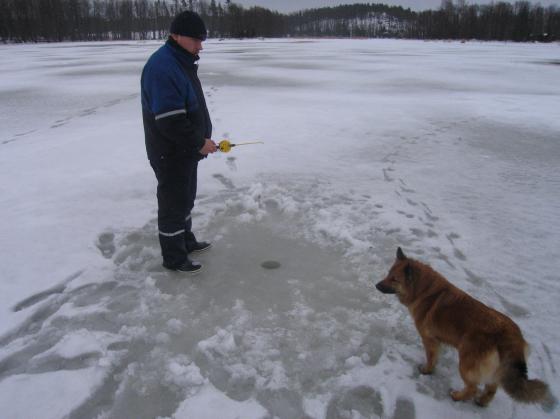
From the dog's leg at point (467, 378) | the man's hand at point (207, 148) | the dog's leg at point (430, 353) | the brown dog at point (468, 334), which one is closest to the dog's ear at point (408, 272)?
the brown dog at point (468, 334)

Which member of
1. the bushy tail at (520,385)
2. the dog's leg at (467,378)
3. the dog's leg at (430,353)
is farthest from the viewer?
the dog's leg at (430,353)

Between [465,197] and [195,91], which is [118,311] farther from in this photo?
[465,197]

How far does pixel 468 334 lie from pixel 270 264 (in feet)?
5.99

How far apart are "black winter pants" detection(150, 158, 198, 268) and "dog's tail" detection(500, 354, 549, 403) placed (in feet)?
7.69

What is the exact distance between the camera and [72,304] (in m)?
2.97

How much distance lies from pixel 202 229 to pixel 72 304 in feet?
4.82

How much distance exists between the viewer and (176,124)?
9.36 ft

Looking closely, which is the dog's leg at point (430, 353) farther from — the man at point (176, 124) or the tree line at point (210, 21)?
the tree line at point (210, 21)

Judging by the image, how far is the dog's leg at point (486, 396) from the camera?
6.82 feet

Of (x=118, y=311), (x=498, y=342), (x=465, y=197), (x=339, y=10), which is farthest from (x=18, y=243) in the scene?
(x=339, y=10)

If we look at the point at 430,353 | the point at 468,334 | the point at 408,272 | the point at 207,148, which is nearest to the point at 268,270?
the point at 207,148

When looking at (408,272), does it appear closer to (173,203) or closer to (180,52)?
(173,203)

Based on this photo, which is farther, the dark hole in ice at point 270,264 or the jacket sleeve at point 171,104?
the dark hole in ice at point 270,264

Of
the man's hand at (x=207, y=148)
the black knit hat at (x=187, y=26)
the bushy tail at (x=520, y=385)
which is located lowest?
the bushy tail at (x=520, y=385)
